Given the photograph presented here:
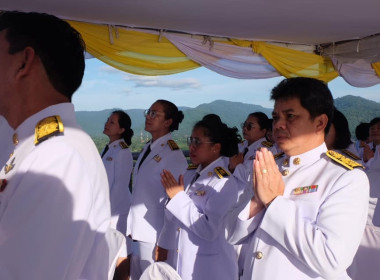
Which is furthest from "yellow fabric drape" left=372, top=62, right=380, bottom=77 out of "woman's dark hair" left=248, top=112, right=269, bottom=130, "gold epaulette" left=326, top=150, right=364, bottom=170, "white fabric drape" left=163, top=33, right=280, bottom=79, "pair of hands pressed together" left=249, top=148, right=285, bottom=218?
"pair of hands pressed together" left=249, top=148, right=285, bottom=218

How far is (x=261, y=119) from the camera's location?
5.59 meters

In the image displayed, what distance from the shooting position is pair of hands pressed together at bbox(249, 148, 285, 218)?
1.64 meters

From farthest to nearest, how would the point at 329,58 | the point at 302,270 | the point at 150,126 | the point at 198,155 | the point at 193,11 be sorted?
the point at 329,58
the point at 193,11
the point at 150,126
the point at 198,155
the point at 302,270

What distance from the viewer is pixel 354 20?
5211 mm

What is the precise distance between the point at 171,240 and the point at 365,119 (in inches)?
258

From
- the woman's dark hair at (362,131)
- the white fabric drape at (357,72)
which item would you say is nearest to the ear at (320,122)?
the white fabric drape at (357,72)

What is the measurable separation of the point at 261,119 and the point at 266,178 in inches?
158

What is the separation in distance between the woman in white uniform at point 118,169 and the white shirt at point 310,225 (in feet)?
9.97

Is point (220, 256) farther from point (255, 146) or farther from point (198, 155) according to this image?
point (255, 146)

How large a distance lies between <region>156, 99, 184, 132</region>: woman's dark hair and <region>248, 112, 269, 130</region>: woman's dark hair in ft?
4.62

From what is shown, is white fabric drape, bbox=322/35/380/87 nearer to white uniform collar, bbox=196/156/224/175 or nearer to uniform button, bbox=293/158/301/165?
white uniform collar, bbox=196/156/224/175

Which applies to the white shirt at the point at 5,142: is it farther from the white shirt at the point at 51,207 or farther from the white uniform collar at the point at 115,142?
the white uniform collar at the point at 115,142

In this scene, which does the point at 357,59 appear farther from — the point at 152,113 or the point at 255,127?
the point at 152,113

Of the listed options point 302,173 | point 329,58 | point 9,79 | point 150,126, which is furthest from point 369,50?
point 9,79
